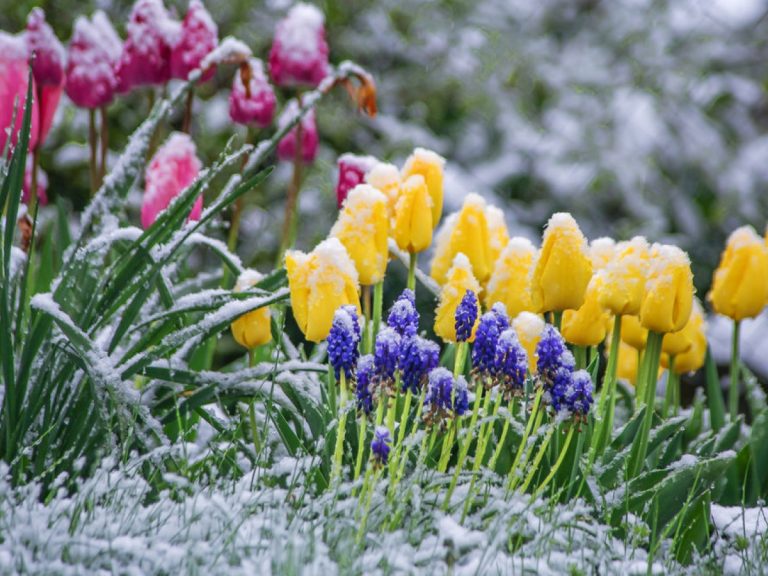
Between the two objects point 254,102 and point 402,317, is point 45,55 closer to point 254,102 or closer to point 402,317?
point 254,102

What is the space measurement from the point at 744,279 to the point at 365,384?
946mm

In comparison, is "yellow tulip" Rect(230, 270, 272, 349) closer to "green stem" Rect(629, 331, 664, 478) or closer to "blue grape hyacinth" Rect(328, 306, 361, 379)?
"blue grape hyacinth" Rect(328, 306, 361, 379)

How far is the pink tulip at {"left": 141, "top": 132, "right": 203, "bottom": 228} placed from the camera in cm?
211

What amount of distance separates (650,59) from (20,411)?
336 cm

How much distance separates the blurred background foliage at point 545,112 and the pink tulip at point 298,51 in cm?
157

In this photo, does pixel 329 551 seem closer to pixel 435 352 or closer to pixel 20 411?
pixel 435 352

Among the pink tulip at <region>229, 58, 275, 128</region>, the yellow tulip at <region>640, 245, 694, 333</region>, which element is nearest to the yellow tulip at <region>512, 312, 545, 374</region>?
the yellow tulip at <region>640, 245, 694, 333</region>

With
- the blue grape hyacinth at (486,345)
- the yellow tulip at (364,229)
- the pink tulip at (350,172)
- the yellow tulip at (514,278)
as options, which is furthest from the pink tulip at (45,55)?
the blue grape hyacinth at (486,345)

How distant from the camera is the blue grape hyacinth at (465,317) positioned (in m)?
1.47

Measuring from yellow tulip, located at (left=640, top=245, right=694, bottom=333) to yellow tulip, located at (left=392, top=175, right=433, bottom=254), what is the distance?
14.3 inches

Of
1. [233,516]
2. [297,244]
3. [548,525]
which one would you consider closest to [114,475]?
[233,516]

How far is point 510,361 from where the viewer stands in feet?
4.77

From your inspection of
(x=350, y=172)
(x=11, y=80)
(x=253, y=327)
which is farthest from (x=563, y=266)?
(x=11, y=80)

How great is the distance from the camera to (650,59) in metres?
4.42
